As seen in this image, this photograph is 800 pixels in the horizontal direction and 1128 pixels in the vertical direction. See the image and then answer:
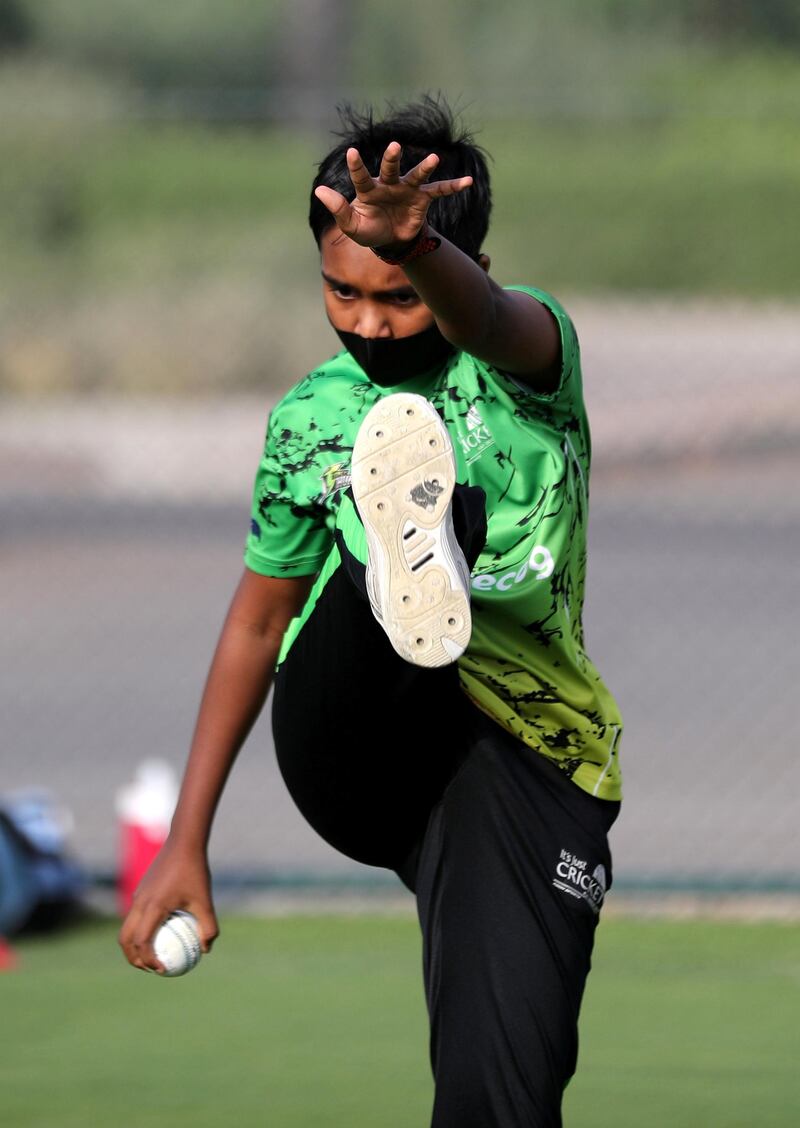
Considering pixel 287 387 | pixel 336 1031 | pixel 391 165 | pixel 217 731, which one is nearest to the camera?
pixel 391 165

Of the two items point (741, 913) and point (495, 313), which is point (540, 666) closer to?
point (495, 313)

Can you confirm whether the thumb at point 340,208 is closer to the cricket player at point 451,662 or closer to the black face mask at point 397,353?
the cricket player at point 451,662

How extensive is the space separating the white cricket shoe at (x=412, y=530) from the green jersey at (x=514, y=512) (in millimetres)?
204

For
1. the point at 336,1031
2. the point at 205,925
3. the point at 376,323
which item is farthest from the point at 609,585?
the point at 376,323

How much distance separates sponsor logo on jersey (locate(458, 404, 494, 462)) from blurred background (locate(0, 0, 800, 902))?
0.92m

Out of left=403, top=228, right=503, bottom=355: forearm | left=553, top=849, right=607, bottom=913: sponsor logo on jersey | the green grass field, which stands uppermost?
left=403, top=228, right=503, bottom=355: forearm

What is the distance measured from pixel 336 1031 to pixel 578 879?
2.00 metres

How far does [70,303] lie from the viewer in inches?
456

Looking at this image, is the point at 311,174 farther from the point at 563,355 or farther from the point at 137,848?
the point at 563,355

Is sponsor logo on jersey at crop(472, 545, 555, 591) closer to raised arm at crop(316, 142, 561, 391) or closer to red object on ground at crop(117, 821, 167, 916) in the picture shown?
raised arm at crop(316, 142, 561, 391)

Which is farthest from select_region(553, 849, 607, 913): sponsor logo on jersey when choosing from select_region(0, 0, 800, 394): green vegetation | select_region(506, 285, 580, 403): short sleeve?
select_region(0, 0, 800, 394): green vegetation

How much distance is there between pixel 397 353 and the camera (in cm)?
278

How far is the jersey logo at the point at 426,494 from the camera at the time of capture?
2.51m

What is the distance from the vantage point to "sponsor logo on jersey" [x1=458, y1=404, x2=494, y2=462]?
2.80 m
